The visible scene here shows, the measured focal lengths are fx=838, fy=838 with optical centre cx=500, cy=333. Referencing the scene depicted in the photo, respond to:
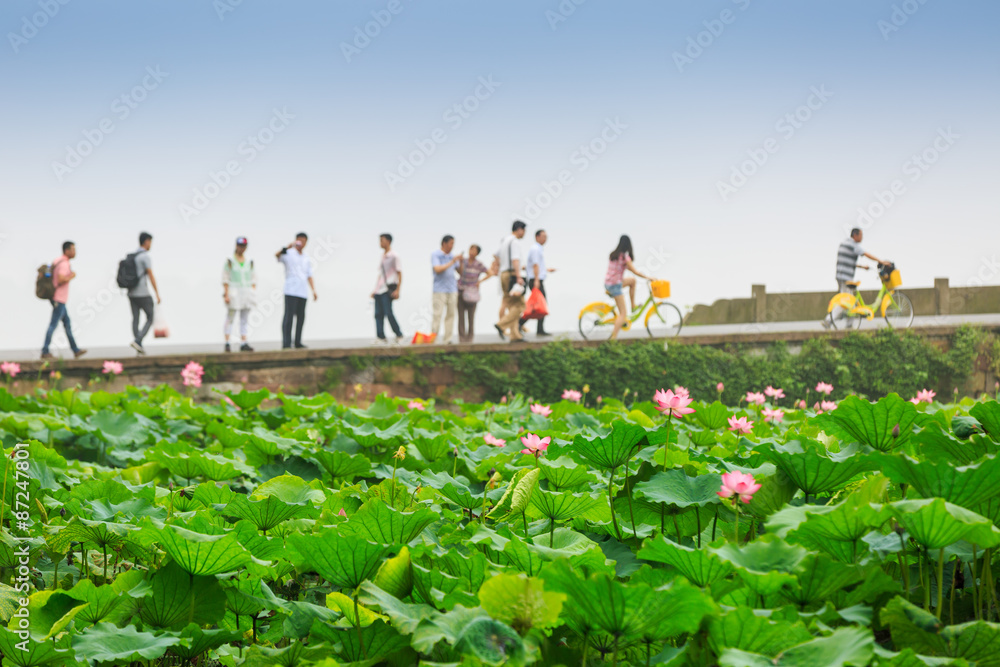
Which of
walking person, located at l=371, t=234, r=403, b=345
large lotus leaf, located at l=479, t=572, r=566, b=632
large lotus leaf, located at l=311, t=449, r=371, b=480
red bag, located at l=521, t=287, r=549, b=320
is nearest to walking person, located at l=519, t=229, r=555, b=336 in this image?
red bag, located at l=521, t=287, r=549, b=320

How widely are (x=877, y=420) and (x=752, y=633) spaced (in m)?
0.72

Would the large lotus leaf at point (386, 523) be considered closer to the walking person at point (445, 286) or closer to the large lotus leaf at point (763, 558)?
the large lotus leaf at point (763, 558)

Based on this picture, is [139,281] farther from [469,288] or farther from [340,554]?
[340,554]

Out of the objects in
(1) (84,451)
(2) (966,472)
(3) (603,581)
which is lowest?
(1) (84,451)

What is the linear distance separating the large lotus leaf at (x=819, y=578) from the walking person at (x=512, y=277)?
370 inches

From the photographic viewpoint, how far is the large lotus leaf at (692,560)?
111 cm

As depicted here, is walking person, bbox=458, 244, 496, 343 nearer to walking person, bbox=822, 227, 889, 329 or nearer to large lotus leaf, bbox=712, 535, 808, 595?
walking person, bbox=822, 227, 889, 329

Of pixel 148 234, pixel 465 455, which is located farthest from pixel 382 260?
pixel 465 455

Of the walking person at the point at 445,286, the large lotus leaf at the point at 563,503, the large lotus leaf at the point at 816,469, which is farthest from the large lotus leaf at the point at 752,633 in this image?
the walking person at the point at 445,286

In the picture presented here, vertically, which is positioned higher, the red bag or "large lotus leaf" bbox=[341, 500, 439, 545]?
the red bag

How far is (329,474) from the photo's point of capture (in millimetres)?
2328

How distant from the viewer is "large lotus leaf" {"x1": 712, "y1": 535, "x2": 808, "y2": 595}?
103cm

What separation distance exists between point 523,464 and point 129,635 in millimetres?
1031

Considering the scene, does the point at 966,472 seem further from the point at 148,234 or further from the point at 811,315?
the point at 811,315
